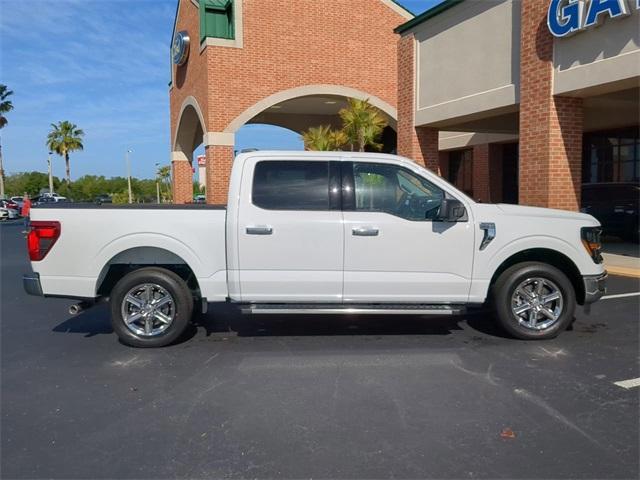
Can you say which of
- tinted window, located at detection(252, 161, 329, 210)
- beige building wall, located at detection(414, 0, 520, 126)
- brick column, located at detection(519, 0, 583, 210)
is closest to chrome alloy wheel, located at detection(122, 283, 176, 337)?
tinted window, located at detection(252, 161, 329, 210)

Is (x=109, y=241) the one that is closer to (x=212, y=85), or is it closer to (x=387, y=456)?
(x=387, y=456)

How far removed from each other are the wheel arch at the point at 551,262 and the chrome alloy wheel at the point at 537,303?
0.92ft

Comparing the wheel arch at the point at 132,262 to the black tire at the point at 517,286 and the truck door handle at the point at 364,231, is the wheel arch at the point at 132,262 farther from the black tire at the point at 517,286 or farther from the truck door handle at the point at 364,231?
the black tire at the point at 517,286

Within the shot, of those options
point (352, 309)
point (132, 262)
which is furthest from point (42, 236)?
point (352, 309)

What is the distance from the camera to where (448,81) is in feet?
43.7

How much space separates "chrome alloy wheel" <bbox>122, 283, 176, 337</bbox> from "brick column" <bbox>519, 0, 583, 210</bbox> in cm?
787

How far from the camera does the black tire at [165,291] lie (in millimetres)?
5715

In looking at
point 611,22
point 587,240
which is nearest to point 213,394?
point 587,240

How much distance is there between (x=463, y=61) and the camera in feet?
42.0

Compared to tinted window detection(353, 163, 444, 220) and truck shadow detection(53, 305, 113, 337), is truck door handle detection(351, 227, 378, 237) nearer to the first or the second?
tinted window detection(353, 163, 444, 220)

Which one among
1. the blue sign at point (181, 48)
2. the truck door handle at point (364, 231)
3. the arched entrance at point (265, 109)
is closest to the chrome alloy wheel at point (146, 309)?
the truck door handle at point (364, 231)

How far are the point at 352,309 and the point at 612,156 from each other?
1376cm

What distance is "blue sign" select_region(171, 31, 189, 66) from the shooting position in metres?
22.3

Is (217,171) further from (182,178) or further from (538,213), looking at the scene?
(538,213)
